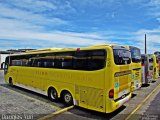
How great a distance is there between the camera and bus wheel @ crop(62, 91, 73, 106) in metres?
10.1

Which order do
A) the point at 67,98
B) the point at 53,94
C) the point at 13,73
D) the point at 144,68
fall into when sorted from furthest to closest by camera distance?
1. the point at 144,68
2. the point at 13,73
3. the point at 53,94
4. the point at 67,98

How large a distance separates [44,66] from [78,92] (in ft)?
10.3

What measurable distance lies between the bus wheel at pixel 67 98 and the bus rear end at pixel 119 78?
2345 mm

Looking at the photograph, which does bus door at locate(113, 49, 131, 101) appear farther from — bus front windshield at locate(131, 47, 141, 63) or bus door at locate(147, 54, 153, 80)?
bus door at locate(147, 54, 153, 80)

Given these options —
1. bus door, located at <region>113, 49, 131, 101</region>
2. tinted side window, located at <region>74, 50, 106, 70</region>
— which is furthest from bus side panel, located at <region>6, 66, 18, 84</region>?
bus door, located at <region>113, 49, 131, 101</region>

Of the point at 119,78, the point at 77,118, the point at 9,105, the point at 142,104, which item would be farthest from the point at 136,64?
the point at 9,105

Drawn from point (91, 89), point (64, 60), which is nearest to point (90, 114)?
point (91, 89)

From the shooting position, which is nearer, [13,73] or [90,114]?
[90,114]

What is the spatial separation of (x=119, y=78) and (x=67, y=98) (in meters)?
2.87

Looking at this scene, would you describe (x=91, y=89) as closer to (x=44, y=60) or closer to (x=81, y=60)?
(x=81, y=60)

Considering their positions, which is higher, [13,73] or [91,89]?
[13,73]

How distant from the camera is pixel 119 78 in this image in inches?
342

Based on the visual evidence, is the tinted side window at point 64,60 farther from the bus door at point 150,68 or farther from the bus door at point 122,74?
the bus door at point 150,68

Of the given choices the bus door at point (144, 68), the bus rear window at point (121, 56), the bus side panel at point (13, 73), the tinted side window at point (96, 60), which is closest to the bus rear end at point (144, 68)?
the bus door at point (144, 68)
